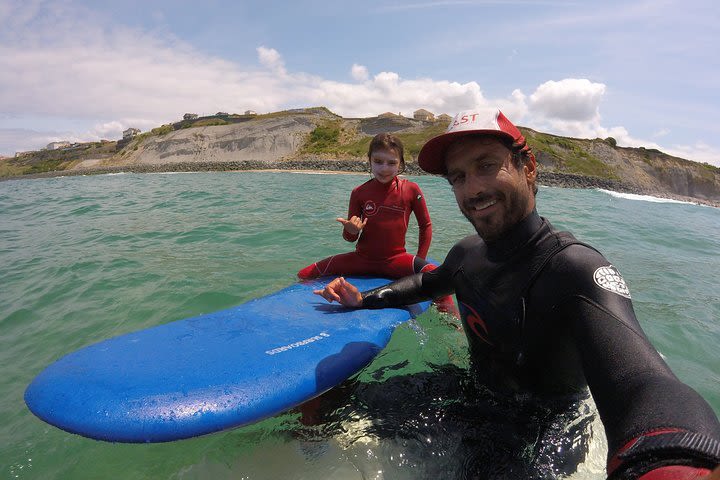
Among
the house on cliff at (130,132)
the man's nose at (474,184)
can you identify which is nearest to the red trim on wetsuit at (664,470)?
the man's nose at (474,184)

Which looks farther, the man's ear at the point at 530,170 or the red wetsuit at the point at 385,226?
the red wetsuit at the point at 385,226

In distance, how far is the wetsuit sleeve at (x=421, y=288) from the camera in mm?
2409

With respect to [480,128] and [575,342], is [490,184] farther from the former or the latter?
[575,342]

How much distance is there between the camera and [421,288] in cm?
266

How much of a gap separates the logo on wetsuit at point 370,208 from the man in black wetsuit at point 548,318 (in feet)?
6.51

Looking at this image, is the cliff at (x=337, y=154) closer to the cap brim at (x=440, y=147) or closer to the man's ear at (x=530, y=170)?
the cap brim at (x=440, y=147)

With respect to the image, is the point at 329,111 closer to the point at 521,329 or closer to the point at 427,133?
the point at 427,133

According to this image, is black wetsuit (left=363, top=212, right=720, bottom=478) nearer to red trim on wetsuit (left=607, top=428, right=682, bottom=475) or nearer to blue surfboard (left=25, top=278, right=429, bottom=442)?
red trim on wetsuit (left=607, top=428, right=682, bottom=475)

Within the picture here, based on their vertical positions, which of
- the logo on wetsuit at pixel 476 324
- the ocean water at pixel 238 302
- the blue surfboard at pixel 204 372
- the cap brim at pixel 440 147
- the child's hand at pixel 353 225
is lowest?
the ocean water at pixel 238 302

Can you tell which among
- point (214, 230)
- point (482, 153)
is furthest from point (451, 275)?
point (214, 230)

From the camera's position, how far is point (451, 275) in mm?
2393

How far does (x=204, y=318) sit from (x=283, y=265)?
329 cm

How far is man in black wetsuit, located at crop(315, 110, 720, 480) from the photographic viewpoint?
101 centimetres

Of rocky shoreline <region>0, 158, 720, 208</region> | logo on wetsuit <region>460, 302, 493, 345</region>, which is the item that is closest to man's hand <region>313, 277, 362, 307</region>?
logo on wetsuit <region>460, 302, 493, 345</region>
